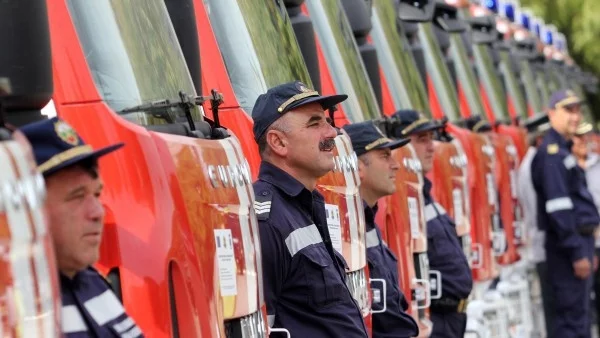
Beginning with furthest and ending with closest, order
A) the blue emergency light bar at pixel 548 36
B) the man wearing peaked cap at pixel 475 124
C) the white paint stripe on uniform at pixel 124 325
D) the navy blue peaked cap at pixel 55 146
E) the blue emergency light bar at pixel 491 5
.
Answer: the blue emergency light bar at pixel 548 36, the blue emergency light bar at pixel 491 5, the man wearing peaked cap at pixel 475 124, the white paint stripe on uniform at pixel 124 325, the navy blue peaked cap at pixel 55 146

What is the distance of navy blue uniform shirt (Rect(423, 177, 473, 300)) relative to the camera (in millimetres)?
8961

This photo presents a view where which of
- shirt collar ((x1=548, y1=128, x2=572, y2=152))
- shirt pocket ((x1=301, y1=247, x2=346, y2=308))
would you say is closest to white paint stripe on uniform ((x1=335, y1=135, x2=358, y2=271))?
shirt pocket ((x1=301, y1=247, x2=346, y2=308))

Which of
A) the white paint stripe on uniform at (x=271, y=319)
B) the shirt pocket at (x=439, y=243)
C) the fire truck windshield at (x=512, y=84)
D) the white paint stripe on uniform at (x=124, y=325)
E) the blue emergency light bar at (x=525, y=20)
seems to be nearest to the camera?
the white paint stripe on uniform at (x=124, y=325)

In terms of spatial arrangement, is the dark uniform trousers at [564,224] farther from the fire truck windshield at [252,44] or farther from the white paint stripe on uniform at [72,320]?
the white paint stripe on uniform at [72,320]

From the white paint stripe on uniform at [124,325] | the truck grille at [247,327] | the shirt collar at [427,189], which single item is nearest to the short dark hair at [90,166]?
the white paint stripe on uniform at [124,325]

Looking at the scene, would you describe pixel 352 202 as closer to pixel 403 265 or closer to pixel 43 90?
pixel 403 265

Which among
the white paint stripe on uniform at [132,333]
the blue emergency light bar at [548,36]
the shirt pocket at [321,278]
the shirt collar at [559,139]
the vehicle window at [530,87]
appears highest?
the blue emergency light bar at [548,36]

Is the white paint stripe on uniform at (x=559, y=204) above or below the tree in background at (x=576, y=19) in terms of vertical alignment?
below

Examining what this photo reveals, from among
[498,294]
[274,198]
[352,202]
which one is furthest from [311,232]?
[498,294]

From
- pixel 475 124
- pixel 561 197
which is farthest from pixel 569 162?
pixel 475 124

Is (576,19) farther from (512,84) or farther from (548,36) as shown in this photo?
(512,84)

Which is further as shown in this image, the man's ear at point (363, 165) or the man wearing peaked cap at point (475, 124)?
the man wearing peaked cap at point (475, 124)

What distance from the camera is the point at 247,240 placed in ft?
15.4

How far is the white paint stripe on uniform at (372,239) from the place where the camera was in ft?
23.5
